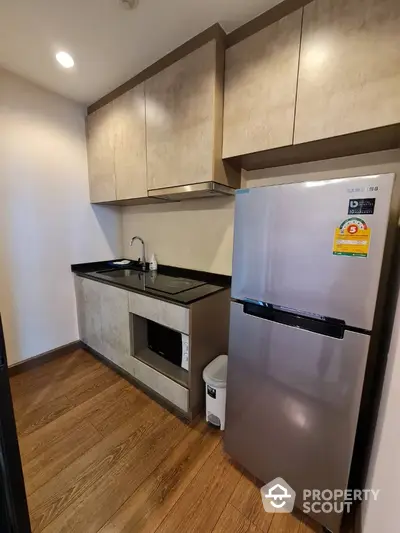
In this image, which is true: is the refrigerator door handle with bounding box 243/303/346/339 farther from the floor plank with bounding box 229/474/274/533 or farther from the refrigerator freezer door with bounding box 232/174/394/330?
the floor plank with bounding box 229/474/274/533

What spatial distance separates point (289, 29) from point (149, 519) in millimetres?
2436

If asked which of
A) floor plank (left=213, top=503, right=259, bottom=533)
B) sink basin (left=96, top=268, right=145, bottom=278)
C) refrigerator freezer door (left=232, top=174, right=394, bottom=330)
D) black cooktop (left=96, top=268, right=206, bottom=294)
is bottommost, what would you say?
floor plank (left=213, top=503, right=259, bottom=533)

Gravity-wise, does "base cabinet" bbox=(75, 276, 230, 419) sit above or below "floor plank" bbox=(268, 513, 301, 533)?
above

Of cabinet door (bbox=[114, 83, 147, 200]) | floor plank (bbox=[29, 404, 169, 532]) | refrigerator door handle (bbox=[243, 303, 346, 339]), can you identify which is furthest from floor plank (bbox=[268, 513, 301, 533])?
cabinet door (bbox=[114, 83, 147, 200])

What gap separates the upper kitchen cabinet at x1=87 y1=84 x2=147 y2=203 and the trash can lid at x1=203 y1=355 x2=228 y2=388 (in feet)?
4.61

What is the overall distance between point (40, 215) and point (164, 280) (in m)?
1.30

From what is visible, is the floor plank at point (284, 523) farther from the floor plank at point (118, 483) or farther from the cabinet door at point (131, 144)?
the cabinet door at point (131, 144)

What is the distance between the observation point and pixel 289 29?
44.5 inches

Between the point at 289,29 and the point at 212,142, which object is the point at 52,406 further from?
the point at 289,29

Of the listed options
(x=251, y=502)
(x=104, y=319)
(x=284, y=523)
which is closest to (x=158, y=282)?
(x=104, y=319)

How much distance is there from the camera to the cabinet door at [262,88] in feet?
3.75

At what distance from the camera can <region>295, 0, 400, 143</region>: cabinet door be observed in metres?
0.92

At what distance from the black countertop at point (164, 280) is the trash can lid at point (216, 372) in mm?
498

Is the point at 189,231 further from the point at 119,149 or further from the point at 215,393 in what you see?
the point at 215,393
